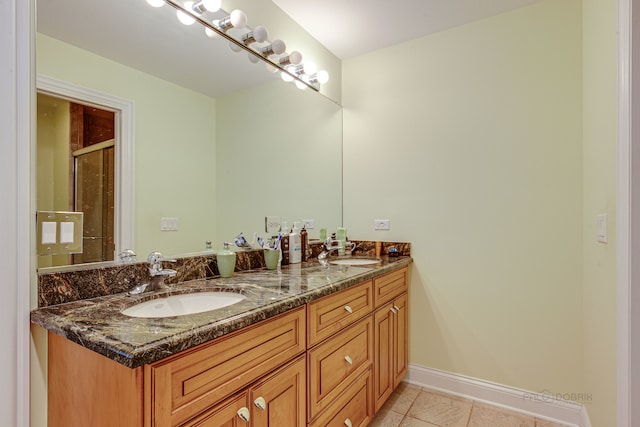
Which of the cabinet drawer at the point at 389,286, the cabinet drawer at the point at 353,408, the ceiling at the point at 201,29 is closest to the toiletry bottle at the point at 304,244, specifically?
the cabinet drawer at the point at 389,286

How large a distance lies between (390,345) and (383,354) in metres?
0.11

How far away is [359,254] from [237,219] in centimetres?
107

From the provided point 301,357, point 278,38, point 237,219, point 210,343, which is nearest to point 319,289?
point 301,357

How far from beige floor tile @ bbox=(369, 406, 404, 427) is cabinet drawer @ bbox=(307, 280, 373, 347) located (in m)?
0.67

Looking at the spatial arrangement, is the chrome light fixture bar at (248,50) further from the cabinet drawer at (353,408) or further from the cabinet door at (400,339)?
the cabinet drawer at (353,408)

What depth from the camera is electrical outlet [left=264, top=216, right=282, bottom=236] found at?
1.90 metres

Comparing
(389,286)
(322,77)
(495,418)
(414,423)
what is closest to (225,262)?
(389,286)

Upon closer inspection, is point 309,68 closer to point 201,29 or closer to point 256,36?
point 256,36

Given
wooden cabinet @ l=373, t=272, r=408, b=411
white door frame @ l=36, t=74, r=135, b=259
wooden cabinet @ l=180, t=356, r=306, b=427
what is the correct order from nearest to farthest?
wooden cabinet @ l=180, t=356, r=306, b=427
white door frame @ l=36, t=74, r=135, b=259
wooden cabinet @ l=373, t=272, r=408, b=411

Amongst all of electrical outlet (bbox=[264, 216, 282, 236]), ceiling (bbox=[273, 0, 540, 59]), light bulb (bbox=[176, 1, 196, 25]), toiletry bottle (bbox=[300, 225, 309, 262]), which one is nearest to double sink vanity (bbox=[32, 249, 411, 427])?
electrical outlet (bbox=[264, 216, 282, 236])

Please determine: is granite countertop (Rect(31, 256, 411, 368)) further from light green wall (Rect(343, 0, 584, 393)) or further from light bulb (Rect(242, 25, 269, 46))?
light bulb (Rect(242, 25, 269, 46))

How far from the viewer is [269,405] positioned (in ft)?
3.27

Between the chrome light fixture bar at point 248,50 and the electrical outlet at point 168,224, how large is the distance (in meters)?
0.88

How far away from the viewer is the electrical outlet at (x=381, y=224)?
2.35 meters
